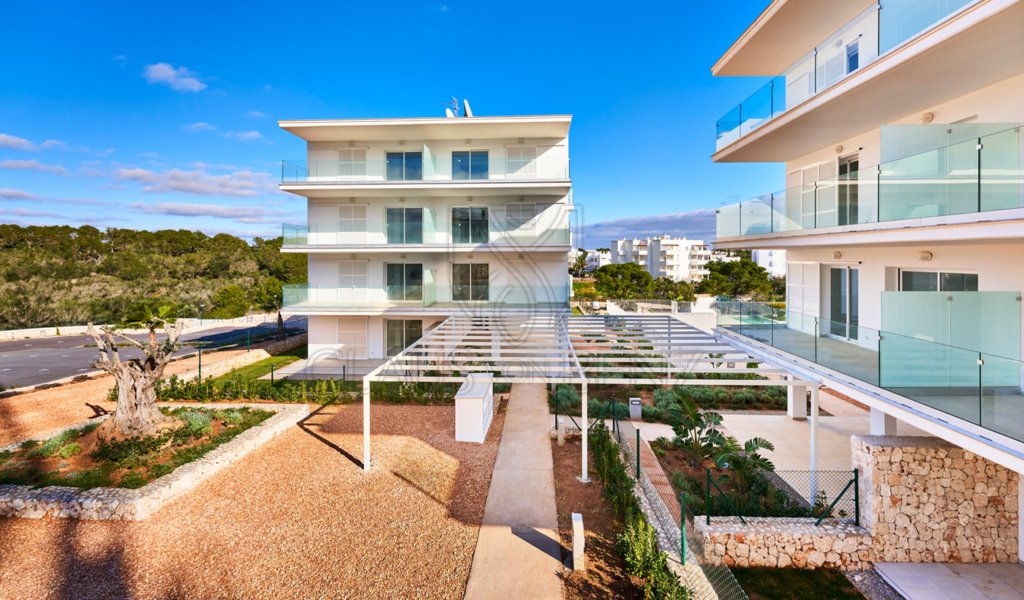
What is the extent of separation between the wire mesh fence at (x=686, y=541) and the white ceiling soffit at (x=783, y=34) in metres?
10.9

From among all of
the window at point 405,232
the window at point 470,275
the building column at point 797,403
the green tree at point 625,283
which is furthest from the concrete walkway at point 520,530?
the green tree at point 625,283

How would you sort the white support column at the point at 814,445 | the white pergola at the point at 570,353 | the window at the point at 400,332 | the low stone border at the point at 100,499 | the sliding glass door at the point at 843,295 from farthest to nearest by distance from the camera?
1. the window at the point at 400,332
2. the sliding glass door at the point at 843,295
3. the white pergola at the point at 570,353
4. the white support column at the point at 814,445
5. the low stone border at the point at 100,499

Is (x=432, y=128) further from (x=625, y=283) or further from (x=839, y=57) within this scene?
(x=625, y=283)

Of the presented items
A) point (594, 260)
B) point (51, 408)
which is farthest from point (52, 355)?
point (594, 260)

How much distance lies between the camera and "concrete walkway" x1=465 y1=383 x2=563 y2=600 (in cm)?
571

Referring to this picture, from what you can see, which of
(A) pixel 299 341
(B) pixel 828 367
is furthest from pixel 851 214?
(A) pixel 299 341

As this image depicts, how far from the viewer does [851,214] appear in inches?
365

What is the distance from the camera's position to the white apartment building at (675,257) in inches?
3327

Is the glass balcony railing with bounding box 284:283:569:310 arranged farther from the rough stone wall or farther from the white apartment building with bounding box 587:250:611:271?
A: the white apartment building with bounding box 587:250:611:271

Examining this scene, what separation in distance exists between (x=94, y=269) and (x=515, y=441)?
161ft

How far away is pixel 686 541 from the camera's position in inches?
275

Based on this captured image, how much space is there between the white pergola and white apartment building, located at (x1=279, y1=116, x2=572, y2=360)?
3.16m

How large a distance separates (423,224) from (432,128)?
388 centimetres

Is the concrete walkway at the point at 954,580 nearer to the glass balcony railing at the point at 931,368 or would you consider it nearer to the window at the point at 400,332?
the glass balcony railing at the point at 931,368
